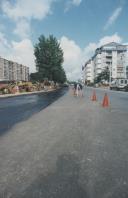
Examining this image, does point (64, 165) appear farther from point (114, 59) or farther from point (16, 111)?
point (114, 59)

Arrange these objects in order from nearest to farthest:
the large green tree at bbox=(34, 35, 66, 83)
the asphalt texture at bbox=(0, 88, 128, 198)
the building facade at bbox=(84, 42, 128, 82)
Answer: the asphalt texture at bbox=(0, 88, 128, 198) < the large green tree at bbox=(34, 35, 66, 83) < the building facade at bbox=(84, 42, 128, 82)

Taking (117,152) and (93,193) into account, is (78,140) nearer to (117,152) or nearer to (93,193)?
(117,152)

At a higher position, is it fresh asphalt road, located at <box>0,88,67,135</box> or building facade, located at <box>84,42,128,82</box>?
building facade, located at <box>84,42,128,82</box>

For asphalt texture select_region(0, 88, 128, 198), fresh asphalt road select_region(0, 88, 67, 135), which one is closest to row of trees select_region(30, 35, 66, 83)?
fresh asphalt road select_region(0, 88, 67, 135)

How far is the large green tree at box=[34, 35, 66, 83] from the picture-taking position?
2729 inches

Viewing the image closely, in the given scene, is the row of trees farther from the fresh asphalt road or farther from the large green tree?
the fresh asphalt road

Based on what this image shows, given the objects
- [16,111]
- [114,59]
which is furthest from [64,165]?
[114,59]

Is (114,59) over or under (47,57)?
over

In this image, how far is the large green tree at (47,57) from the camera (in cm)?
6931

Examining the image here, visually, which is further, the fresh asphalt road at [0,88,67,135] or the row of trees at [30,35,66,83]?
the row of trees at [30,35,66,83]

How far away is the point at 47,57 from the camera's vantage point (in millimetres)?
69125

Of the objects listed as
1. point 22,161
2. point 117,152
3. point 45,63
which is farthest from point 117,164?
point 45,63

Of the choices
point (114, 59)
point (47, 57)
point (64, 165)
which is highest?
point (114, 59)

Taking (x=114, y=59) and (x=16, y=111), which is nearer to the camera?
(x=16, y=111)
